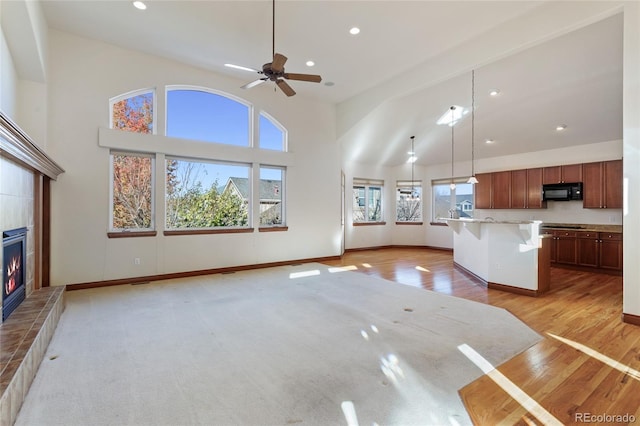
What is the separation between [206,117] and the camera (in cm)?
613

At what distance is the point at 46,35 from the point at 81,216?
8.97ft

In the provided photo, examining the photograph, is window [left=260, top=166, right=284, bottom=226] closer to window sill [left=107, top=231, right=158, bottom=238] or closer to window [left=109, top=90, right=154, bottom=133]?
window sill [left=107, top=231, right=158, bottom=238]

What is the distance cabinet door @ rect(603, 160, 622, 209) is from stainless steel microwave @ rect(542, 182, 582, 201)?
1.44ft

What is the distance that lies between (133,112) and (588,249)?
9599 mm

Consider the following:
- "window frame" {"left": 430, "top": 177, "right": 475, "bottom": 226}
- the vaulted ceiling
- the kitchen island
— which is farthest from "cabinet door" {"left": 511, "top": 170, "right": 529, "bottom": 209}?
the kitchen island

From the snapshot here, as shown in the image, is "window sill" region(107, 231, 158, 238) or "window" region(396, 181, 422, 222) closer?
"window sill" region(107, 231, 158, 238)

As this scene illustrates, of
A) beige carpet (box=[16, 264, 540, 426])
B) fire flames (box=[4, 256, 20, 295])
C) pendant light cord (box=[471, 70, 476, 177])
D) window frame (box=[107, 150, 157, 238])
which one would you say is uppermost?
pendant light cord (box=[471, 70, 476, 177])

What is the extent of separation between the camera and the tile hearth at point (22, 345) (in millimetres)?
1749

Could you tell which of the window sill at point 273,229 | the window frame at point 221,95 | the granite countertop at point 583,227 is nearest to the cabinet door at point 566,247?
the granite countertop at point 583,227

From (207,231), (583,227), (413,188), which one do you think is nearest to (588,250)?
(583,227)

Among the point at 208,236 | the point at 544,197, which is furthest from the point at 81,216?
the point at 544,197

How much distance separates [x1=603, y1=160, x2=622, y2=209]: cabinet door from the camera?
6.19m

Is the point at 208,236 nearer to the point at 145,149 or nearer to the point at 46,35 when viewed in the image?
the point at 145,149

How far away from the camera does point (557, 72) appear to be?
5.16 m
